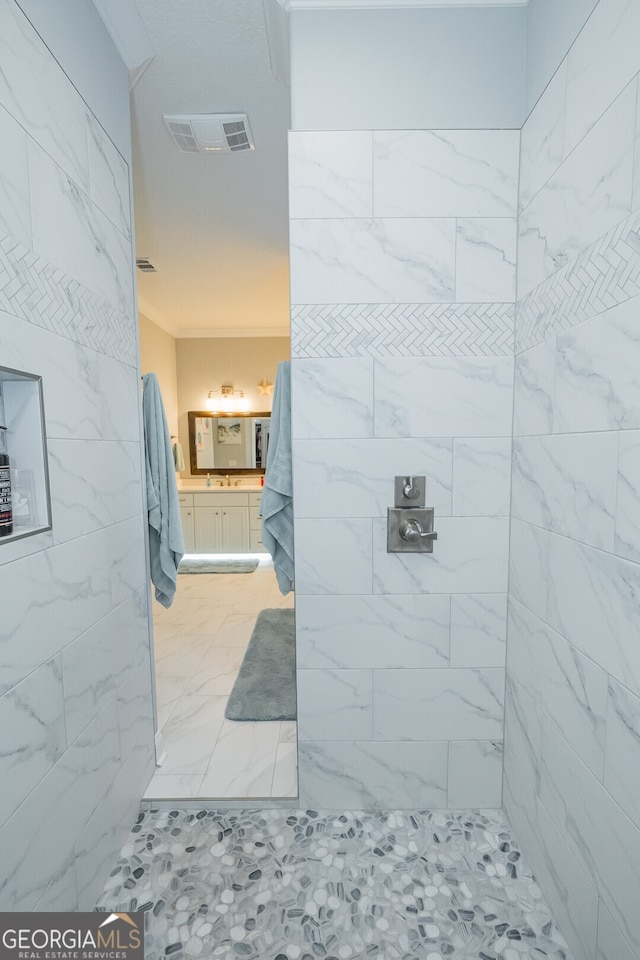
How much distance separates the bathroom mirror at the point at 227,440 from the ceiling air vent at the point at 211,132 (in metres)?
3.28

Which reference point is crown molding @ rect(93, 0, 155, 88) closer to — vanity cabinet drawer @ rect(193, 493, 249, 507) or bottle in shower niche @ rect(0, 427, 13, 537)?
bottle in shower niche @ rect(0, 427, 13, 537)

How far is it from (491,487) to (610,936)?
1.10m

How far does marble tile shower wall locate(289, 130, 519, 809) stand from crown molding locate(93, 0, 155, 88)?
2.19 feet

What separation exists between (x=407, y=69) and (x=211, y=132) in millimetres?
956

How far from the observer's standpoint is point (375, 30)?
1.36m

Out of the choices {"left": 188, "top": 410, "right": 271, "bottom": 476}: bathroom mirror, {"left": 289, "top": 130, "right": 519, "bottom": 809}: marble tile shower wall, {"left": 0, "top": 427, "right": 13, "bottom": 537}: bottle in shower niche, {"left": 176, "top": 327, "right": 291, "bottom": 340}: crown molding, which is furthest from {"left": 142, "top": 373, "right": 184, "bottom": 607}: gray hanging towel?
{"left": 176, "top": 327, "right": 291, "bottom": 340}: crown molding

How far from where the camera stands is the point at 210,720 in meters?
2.07

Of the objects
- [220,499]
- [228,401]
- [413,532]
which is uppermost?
[228,401]

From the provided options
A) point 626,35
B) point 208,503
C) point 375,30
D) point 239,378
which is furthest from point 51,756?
point 239,378

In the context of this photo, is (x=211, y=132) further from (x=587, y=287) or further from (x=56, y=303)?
(x=587, y=287)

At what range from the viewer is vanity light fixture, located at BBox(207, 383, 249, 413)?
17.0 ft

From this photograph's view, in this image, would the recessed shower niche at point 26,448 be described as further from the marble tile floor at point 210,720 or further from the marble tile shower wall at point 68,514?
the marble tile floor at point 210,720

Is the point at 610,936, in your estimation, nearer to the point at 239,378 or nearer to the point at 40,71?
the point at 40,71

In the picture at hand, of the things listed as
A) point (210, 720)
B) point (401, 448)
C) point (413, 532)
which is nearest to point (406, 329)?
point (401, 448)
